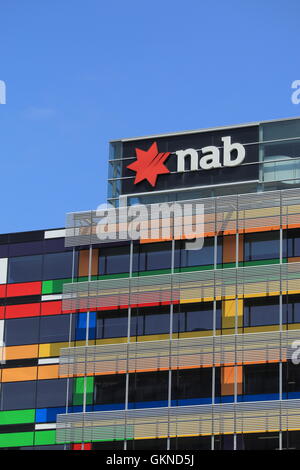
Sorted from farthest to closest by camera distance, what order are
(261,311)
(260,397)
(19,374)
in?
(19,374) → (261,311) → (260,397)

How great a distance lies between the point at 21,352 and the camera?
9569 cm

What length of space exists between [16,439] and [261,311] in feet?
61.1

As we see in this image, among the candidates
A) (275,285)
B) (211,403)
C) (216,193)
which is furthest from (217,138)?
(211,403)

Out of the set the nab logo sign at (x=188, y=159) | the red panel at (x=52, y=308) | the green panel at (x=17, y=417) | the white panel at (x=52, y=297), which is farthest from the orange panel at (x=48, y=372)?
the nab logo sign at (x=188, y=159)

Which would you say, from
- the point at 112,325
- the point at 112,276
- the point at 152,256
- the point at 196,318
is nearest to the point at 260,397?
the point at 196,318

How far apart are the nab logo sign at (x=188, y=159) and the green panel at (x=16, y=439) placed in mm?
19248

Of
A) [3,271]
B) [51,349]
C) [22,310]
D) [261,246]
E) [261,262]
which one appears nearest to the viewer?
[261,262]

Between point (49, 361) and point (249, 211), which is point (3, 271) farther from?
point (249, 211)

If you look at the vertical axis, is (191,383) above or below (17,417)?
above

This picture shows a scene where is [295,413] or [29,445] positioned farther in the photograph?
[29,445]

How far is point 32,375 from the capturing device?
94750 millimetres

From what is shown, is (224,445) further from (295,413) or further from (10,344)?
(10,344)

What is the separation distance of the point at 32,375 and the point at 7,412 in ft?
9.85

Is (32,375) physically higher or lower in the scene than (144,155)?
lower
